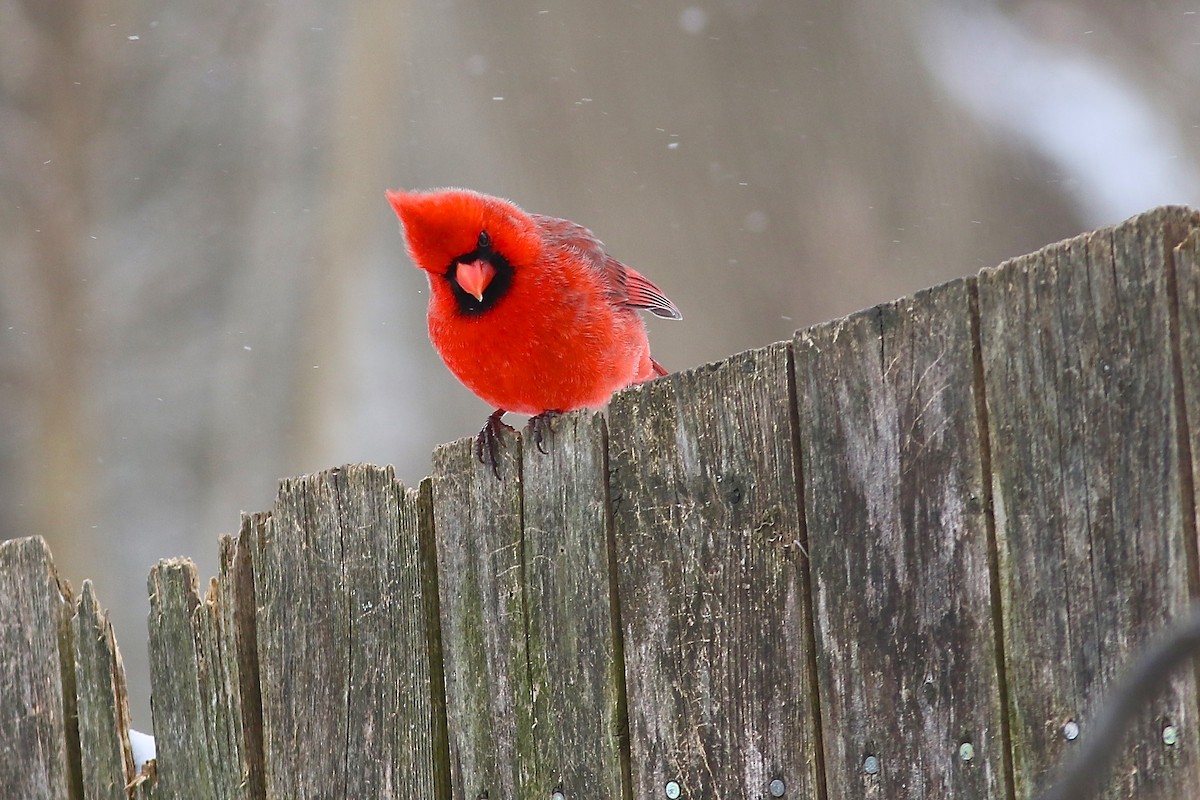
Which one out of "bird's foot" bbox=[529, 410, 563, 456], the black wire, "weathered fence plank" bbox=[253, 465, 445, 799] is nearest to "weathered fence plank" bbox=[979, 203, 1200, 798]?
the black wire

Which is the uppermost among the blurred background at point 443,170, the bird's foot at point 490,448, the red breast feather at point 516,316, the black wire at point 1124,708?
the blurred background at point 443,170

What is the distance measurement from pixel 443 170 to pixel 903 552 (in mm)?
6892

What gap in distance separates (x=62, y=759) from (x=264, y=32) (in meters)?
6.23

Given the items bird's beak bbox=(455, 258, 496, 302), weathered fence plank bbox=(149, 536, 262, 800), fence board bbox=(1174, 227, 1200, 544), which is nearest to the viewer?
fence board bbox=(1174, 227, 1200, 544)

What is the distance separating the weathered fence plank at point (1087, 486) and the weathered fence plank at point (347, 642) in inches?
38.2

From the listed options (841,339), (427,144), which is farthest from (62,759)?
(427,144)

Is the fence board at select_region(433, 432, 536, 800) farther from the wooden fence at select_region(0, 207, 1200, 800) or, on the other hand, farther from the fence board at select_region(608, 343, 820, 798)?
the fence board at select_region(608, 343, 820, 798)

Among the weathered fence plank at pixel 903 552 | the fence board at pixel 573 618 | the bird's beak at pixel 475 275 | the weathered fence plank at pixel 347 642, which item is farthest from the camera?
the bird's beak at pixel 475 275

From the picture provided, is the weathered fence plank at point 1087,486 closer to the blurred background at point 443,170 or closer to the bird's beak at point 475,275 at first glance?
the bird's beak at point 475,275

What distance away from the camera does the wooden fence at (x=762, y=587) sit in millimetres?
1408

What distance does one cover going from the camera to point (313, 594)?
7.33 feet

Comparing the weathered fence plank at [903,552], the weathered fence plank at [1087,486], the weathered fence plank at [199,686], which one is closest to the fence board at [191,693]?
the weathered fence plank at [199,686]

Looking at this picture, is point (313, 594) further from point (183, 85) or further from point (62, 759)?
point (183, 85)

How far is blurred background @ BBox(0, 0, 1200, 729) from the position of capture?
700cm
